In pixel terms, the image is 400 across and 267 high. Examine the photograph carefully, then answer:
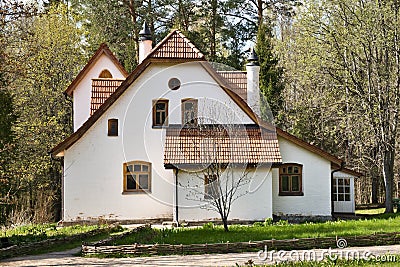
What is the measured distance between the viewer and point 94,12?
3425 centimetres

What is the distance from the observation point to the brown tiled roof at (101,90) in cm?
2453

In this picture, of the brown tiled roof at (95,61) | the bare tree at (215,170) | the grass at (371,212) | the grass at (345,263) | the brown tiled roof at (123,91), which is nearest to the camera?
the grass at (345,263)

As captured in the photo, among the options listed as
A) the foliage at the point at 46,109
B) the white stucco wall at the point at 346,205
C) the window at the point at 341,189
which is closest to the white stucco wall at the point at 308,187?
the window at the point at 341,189

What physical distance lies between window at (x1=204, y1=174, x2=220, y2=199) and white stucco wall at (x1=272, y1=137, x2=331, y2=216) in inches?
121

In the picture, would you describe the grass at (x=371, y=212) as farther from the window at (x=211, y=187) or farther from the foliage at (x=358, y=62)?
the window at (x=211, y=187)

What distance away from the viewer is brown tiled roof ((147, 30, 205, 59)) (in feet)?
76.2

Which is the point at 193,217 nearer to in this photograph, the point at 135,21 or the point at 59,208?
the point at 59,208

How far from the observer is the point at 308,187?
922 inches

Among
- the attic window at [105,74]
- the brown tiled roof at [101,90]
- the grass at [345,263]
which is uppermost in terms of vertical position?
the attic window at [105,74]

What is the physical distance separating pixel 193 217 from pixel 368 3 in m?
11.5

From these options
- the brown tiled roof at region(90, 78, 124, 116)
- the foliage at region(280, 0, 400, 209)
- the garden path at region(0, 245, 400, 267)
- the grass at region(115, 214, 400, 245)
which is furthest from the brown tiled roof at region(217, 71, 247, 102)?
the garden path at region(0, 245, 400, 267)

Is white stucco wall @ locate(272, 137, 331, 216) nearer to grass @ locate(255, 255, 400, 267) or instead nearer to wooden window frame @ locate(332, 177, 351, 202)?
wooden window frame @ locate(332, 177, 351, 202)

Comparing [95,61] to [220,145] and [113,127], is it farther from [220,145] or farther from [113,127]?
[220,145]

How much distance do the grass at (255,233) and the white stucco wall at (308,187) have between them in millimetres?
4564
